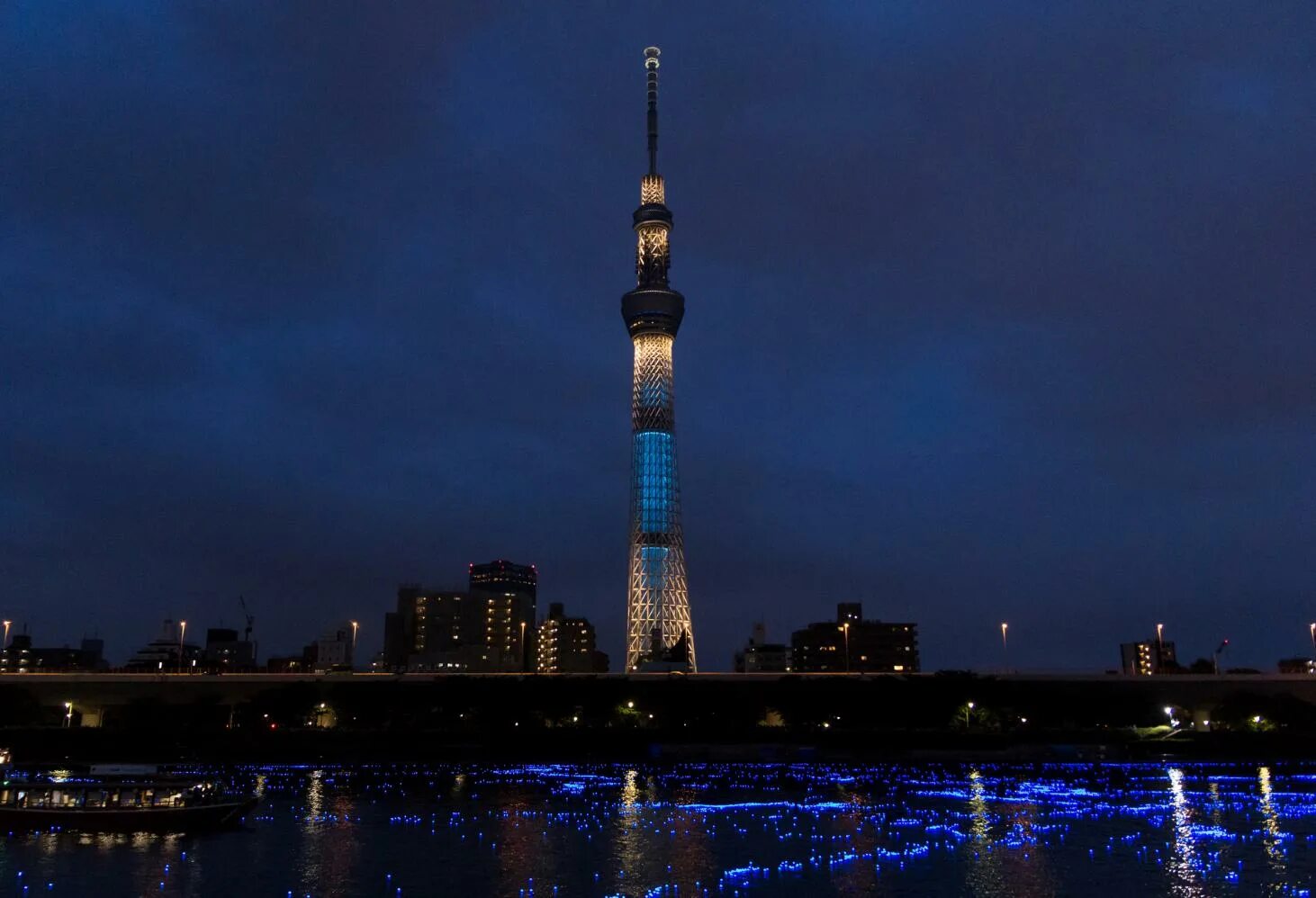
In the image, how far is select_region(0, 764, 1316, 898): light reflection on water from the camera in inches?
1994

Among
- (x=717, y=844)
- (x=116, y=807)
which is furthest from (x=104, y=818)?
(x=717, y=844)

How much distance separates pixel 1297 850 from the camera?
5872cm

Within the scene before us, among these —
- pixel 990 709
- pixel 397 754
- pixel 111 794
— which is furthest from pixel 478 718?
pixel 111 794

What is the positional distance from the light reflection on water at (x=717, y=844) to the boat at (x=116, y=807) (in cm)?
135

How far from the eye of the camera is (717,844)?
60188mm

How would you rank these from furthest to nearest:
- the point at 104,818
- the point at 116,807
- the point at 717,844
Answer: the point at 116,807
the point at 104,818
the point at 717,844

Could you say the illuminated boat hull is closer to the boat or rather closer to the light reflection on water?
the boat

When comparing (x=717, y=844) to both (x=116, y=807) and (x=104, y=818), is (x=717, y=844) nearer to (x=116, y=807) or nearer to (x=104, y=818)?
(x=116, y=807)

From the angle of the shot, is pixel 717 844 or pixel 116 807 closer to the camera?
pixel 717 844

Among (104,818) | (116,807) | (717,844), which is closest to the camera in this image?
(717,844)

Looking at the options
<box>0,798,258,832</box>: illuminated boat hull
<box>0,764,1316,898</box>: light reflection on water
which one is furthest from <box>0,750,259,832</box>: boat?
<box>0,764,1316,898</box>: light reflection on water

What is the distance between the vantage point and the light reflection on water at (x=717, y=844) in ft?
166

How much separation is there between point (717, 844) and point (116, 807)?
3491 centimetres

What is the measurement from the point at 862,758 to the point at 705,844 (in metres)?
60.1
